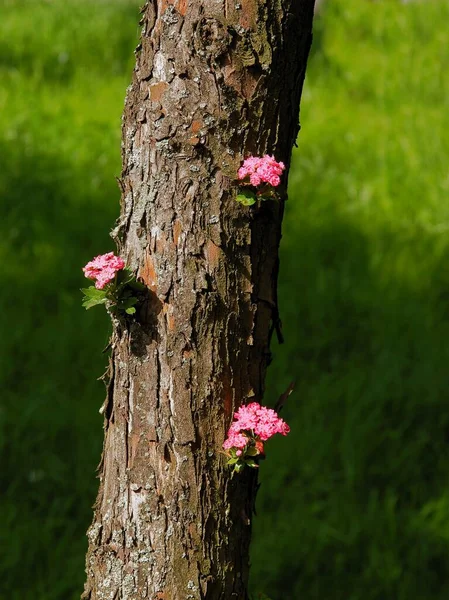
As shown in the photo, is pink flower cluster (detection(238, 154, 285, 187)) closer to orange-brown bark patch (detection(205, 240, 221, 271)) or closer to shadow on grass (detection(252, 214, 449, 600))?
orange-brown bark patch (detection(205, 240, 221, 271))

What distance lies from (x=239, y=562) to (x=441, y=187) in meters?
4.74

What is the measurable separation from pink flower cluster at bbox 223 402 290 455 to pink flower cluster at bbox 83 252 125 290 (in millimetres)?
468

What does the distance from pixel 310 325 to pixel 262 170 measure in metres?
3.44

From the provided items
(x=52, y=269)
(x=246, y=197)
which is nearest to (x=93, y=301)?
(x=246, y=197)

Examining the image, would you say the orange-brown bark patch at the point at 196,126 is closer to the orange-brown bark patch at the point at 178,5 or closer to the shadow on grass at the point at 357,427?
the orange-brown bark patch at the point at 178,5

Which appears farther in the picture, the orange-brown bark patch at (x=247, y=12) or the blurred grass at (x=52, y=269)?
the blurred grass at (x=52, y=269)

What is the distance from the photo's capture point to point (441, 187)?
6551 millimetres

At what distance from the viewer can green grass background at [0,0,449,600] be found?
161 inches

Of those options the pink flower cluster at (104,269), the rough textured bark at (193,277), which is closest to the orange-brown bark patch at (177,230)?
the rough textured bark at (193,277)

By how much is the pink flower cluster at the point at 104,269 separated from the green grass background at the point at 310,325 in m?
2.17

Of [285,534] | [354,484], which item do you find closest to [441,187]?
[354,484]

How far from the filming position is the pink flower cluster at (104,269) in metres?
2.11

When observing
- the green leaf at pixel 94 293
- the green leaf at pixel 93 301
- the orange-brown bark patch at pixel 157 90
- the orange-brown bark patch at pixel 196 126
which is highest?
the orange-brown bark patch at pixel 157 90

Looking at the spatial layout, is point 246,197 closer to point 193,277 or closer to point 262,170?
point 262,170
